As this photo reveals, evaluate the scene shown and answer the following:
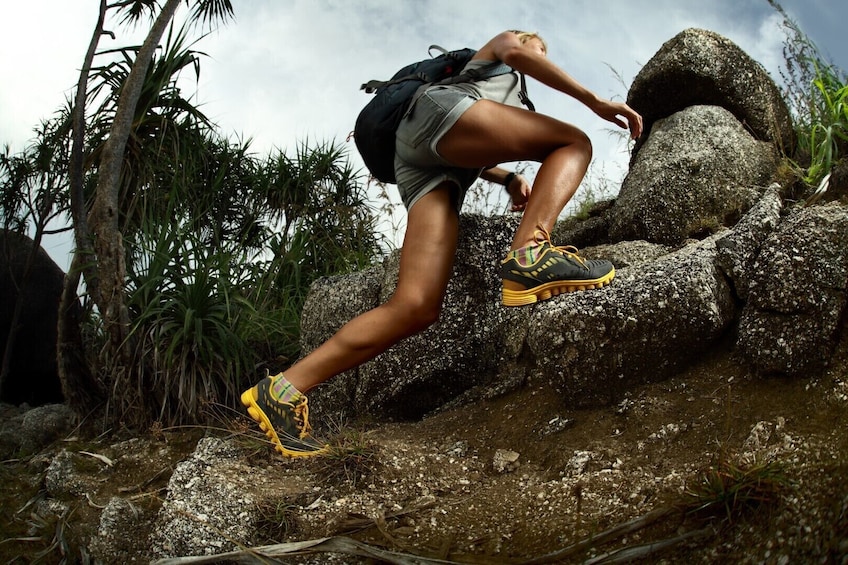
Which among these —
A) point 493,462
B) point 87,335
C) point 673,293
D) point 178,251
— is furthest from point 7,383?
point 673,293

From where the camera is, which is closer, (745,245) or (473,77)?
(745,245)

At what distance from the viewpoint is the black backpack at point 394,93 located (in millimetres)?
3471

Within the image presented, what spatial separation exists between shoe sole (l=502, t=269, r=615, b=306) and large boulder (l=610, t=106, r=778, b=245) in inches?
56.4

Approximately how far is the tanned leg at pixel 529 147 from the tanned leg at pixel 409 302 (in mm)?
286

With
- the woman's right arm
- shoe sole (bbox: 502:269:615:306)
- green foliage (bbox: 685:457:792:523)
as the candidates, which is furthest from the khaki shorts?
green foliage (bbox: 685:457:792:523)

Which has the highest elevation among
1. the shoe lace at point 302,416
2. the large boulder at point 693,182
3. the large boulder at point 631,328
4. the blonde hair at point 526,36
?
the blonde hair at point 526,36

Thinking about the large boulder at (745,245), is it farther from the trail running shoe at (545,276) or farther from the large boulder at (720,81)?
the large boulder at (720,81)

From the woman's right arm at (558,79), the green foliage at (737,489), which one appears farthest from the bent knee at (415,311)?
the green foliage at (737,489)

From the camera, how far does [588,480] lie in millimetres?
2877

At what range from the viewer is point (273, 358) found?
5738 millimetres

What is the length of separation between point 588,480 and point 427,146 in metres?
1.48

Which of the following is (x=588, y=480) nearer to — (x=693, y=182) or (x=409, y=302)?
(x=409, y=302)

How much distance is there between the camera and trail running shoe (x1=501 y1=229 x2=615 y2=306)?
323 cm

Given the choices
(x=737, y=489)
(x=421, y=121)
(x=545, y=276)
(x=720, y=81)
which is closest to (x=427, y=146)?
(x=421, y=121)
